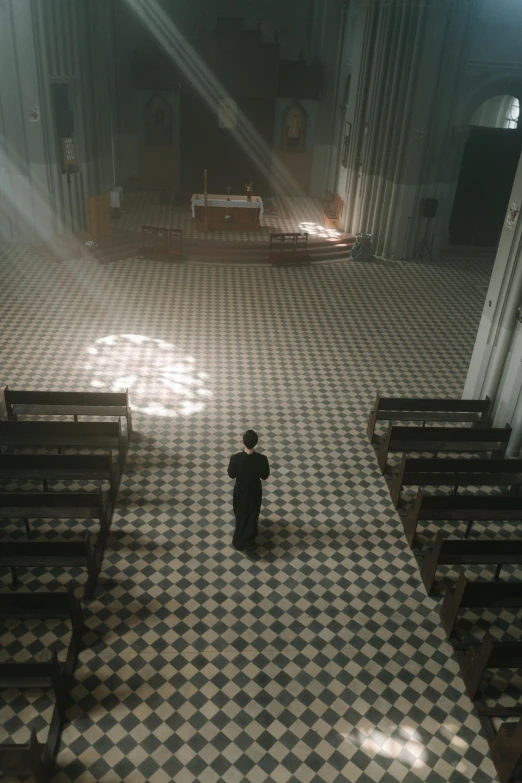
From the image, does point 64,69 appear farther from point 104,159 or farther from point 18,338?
point 18,338

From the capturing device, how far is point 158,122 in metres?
26.2

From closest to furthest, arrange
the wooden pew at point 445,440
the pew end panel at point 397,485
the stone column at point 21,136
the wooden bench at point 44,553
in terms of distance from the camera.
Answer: the wooden bench at point 44,553 < the pew end panel at point 397,485 < the wooden pew at point 445,440 < the stone column at point 21,136

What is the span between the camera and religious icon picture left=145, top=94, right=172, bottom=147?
25.8m

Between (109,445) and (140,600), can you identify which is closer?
(140,600)

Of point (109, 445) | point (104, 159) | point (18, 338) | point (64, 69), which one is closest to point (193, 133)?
point (104, 159)

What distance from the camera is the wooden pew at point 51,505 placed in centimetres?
855

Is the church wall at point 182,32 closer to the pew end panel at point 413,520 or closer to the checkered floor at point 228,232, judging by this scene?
the checkered floor at point 228,232

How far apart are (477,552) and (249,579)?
3.01 metres

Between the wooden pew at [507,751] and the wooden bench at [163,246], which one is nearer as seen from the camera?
the wooden pew at [507,751]

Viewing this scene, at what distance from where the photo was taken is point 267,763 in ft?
21.9

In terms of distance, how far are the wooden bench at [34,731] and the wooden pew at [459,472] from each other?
5.56 metres

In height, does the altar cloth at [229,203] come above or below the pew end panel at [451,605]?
above

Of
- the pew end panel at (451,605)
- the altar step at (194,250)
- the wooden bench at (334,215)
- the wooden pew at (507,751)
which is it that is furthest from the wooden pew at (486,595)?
the wooden bench at (334,215)

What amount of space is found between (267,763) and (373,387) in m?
8.47
